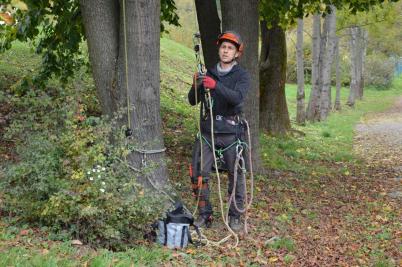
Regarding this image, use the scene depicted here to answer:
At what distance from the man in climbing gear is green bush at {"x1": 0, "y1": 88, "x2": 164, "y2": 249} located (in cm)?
109

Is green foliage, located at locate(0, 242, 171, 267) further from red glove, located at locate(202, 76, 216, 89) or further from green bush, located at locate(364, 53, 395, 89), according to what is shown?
green bush, located at locate(364, 53, 395, 89)

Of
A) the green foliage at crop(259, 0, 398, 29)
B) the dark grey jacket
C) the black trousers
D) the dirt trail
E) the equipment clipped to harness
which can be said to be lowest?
the dirt trail

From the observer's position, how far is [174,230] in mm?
6051

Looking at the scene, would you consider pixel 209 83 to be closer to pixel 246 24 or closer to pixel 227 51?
pixel 227 51

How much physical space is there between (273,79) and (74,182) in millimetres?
10722

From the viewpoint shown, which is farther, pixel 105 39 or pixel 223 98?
pixel 105 39

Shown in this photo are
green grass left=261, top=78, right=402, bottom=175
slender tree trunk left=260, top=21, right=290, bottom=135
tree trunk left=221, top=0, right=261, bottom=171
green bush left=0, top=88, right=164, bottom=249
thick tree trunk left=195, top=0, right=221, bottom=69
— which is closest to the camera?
green bush left=0, top=88, right=164, bottom=249

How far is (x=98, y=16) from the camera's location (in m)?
6.81

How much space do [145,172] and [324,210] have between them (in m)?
3.73

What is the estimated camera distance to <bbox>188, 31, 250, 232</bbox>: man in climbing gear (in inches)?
265

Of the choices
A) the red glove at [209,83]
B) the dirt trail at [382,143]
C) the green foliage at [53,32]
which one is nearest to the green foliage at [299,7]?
the dirt trail at [382,143]

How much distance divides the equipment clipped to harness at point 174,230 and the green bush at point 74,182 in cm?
18

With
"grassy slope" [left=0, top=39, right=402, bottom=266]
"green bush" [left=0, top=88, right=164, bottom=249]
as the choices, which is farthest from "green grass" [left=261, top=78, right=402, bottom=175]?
"green bush" [left=0, top=88, right=164, bottom=249]

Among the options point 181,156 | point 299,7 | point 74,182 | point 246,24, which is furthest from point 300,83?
point 74,182
